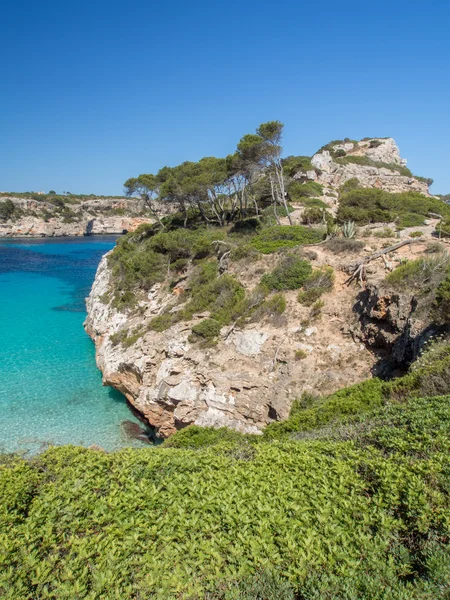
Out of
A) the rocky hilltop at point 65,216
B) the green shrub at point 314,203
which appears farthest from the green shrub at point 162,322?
the rocky hilltop at point 65,216

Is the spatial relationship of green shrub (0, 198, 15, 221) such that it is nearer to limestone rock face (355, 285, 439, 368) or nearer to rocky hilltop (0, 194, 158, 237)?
rocky hilltop (0, 194, 158, 237)

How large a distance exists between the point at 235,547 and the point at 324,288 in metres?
11.8

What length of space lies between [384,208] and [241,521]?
25.0m

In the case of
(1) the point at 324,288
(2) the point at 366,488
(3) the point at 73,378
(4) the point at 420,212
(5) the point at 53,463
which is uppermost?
(4) the point at 420,212

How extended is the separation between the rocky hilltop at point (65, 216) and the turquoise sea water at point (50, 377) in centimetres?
4701

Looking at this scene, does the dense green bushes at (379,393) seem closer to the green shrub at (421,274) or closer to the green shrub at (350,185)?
the green shrub at (421,274)

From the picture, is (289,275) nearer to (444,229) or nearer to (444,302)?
(444,302)

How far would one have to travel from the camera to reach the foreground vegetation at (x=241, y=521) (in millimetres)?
3256

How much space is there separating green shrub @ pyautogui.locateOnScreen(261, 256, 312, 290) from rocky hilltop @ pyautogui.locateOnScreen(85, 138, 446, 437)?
69 mm

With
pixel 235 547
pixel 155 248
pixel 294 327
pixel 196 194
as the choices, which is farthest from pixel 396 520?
pixel 196 194

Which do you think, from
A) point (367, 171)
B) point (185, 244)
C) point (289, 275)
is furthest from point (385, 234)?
point (367, 171)

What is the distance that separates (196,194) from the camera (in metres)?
25.5

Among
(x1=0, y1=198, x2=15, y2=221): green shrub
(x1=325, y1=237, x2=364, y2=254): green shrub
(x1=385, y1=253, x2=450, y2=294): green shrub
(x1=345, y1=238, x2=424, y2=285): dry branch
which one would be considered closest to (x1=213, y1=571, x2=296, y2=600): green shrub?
(x1=385, y1=253, x2=450, y2=294): green shrub

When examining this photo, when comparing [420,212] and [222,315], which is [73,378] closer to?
[222,315]
